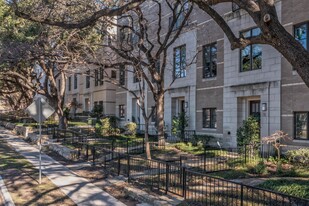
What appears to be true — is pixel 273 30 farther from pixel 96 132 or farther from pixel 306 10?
pixel 96 132

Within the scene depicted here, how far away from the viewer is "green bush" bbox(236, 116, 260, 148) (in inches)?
603

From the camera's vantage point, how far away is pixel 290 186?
28.9 ft

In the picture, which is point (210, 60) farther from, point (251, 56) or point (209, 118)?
Result: point (209, 118)

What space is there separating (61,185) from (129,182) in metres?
2.14

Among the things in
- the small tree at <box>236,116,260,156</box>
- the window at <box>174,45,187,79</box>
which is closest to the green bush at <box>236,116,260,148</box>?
the small tree at <box>236,116,260,156</box>

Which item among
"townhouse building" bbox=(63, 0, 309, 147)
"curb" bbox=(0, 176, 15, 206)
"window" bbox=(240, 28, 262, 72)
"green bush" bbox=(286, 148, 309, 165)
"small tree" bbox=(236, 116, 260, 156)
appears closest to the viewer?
"curb" bbox=(0, 176, 15, 206)

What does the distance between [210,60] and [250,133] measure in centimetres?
617

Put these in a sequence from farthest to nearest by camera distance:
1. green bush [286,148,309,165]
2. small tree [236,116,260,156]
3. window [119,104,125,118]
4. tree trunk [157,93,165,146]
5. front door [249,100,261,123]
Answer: window [119,104,125,118]
tree trunk [157,93,165,146]
front door [249,100,261,123]
small tree [236,116,260,156]
green bush [286,148,309,165]

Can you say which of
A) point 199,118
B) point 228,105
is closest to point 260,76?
point 228,105

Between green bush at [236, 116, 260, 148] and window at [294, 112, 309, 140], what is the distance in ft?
5.64

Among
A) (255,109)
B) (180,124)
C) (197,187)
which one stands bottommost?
(197,187)

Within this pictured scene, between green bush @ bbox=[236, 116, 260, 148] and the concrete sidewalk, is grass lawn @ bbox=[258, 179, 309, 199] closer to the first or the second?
the concrete sidewalk

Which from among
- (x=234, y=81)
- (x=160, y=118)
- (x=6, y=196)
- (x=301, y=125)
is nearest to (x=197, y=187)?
(x=6, y=196)

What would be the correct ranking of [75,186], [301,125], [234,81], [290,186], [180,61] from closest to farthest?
[290,186], [75,186], [301,125], [234,81], [180,61]
